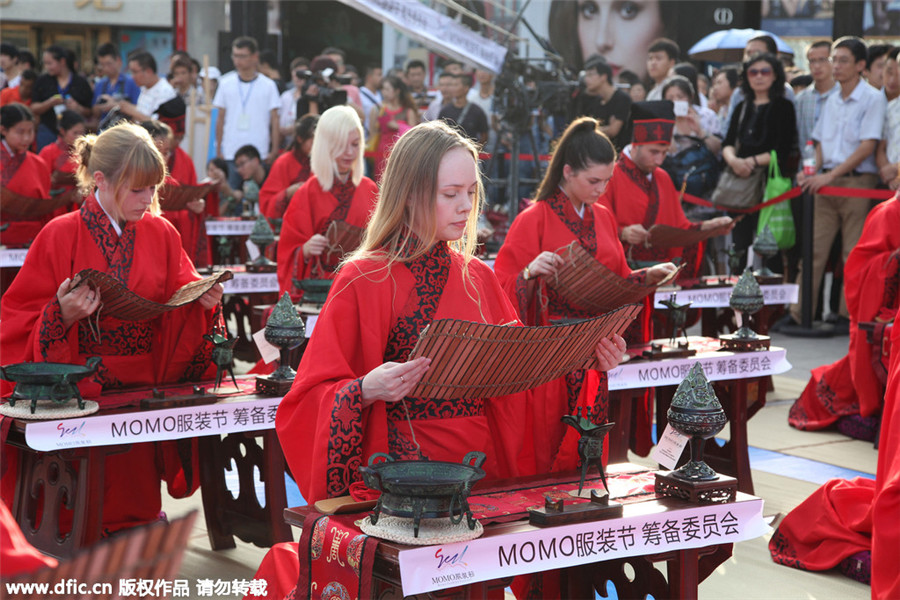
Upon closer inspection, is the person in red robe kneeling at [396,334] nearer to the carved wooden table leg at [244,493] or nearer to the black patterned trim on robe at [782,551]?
the carved wooden table leg at [244,493]

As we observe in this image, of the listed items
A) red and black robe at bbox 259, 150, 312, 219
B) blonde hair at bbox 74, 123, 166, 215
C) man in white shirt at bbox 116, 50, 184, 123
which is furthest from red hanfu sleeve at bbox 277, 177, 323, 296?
man in white shirt at bbox 116, 50, 184, 123

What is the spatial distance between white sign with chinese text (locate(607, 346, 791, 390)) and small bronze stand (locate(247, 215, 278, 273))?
9.75ft

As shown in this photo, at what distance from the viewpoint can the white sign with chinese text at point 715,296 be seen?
6.43 metres

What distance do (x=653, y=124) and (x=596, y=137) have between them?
1.61 meters

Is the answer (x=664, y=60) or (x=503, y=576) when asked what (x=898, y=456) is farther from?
(x=664, y=60)

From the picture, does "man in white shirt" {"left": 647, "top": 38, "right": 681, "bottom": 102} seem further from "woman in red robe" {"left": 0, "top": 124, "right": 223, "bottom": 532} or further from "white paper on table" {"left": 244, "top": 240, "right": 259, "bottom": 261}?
"woman in red robe" {"left": 0, "top": 124, "right": 223, "bottom": 532}

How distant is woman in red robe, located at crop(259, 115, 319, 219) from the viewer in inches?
311

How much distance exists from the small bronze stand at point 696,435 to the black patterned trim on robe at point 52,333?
213cm

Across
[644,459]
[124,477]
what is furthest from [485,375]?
[644,459]

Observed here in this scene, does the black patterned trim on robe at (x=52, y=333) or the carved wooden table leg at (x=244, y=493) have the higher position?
the black patterned trim on robe at (x=52, y=333)

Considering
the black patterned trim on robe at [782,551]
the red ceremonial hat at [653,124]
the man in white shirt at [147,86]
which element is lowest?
the black patterned trim on robe at [782,551]

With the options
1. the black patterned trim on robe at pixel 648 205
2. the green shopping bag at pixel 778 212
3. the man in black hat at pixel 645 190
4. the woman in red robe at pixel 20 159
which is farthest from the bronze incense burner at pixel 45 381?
the green shopping bag at pixel 778 212

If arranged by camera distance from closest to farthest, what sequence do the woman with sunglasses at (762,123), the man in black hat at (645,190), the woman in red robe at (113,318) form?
the woman in red robe at (113,318) → the man in black hat at (645,190) → the woman with sunglasses at (762,123)

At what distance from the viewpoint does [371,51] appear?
54.9ft
